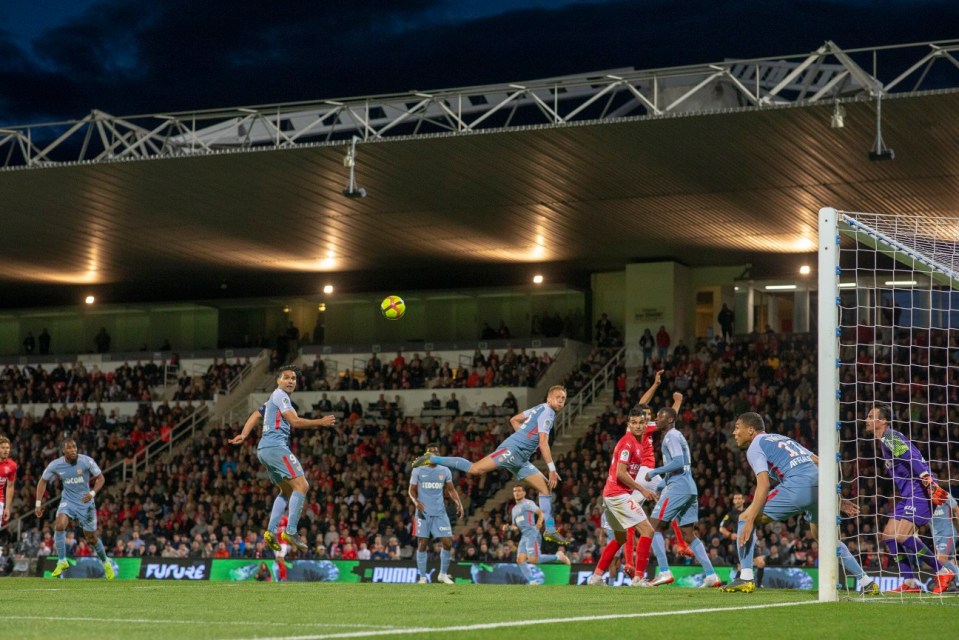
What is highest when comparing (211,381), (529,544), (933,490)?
(211,381)

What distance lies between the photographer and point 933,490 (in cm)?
1304

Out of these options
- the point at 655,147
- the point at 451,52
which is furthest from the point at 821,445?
the point at 451,52

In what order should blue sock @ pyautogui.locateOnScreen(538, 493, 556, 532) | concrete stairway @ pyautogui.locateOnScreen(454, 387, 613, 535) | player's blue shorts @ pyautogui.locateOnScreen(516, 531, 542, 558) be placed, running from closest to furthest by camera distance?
1. blue sock @ pyautogui.locateOnScreen(538, 493, 556, 532)
2. player's blue shorts @ pyautogui.locateOnScreen(516, 531, 542, 558)
3. concrete stairway @ pyautogui.locateOnScreen(454, 387, 613, 535)

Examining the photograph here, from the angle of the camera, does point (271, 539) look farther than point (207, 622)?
Yes

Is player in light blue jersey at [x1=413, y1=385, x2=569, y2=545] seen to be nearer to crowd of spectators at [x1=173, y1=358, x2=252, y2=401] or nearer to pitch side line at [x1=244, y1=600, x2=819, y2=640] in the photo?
pitch side line at [x1=244, y1=600, x2=819, y2=640]

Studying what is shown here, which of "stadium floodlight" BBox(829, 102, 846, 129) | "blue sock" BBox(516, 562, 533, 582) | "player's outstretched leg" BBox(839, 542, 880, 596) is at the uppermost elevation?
"stadium floodlight" BBox(829, 102, 846, 129)

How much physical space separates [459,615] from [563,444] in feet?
80.5

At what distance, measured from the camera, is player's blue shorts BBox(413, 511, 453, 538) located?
60.4 ft

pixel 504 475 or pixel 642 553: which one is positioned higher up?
pixel 504 475

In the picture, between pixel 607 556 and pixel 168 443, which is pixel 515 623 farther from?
pixel 168 443

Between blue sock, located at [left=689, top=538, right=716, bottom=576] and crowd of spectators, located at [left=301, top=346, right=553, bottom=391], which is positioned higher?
crowd of spectators, located at [left=301, top=346, right=553, bottom=391]

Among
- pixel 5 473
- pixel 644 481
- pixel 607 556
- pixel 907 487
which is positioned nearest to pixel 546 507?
pixel 607 556

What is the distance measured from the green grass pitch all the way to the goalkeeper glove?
55.7 inches

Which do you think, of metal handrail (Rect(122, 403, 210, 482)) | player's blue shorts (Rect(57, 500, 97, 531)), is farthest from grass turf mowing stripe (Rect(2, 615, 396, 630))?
metal handrail (Rect(122, 403, 210, 482))
